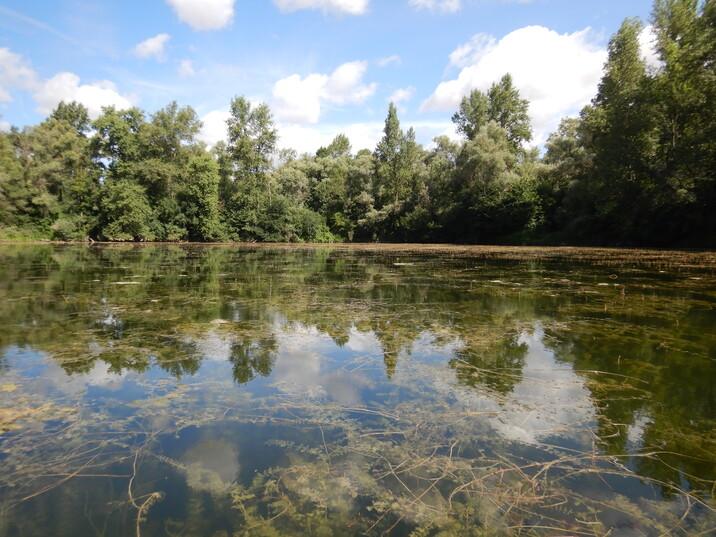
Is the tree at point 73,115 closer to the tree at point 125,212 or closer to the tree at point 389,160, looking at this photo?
the tree at point 125,212

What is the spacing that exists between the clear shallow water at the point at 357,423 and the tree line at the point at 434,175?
21294 mm

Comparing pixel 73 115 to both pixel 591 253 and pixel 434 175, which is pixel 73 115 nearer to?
pixel 434 175

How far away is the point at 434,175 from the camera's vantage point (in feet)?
138

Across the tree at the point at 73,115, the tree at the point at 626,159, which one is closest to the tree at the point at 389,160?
the tree at the point at 626,159

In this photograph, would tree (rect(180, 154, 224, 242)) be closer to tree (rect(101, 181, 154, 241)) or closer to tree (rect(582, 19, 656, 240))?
tree (rect(101, 181, 154, 241))

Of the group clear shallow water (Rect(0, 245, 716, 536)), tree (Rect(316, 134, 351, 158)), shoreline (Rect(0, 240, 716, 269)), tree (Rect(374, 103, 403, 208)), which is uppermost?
tree (Rect(316, 134, 351, 158))

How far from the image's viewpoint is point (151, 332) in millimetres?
5500

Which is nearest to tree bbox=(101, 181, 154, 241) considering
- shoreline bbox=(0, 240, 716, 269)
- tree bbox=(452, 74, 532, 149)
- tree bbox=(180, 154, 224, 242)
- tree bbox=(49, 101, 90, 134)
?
tree bbox=(180, 154, 224, 242)

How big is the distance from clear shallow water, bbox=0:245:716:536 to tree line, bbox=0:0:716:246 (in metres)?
21.3

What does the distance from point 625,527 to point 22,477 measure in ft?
10.4

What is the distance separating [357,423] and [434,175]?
4107cm

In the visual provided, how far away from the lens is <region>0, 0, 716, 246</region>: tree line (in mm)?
22547

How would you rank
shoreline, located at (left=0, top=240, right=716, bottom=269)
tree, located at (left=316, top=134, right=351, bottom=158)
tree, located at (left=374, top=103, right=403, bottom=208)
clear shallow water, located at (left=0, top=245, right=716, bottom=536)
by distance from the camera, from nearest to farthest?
clear shallow water, located at (left=0, top=245, right=716, bottom=536)
shoreline, located at (left=0, top=240, right=716, bottom=269)
tree, located at (left=374, top=103, right=403, bottom=208)
tree, located at (left=316, top=134, right=351, bottom=158)

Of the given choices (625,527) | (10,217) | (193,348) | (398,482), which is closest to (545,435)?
(625,527)
